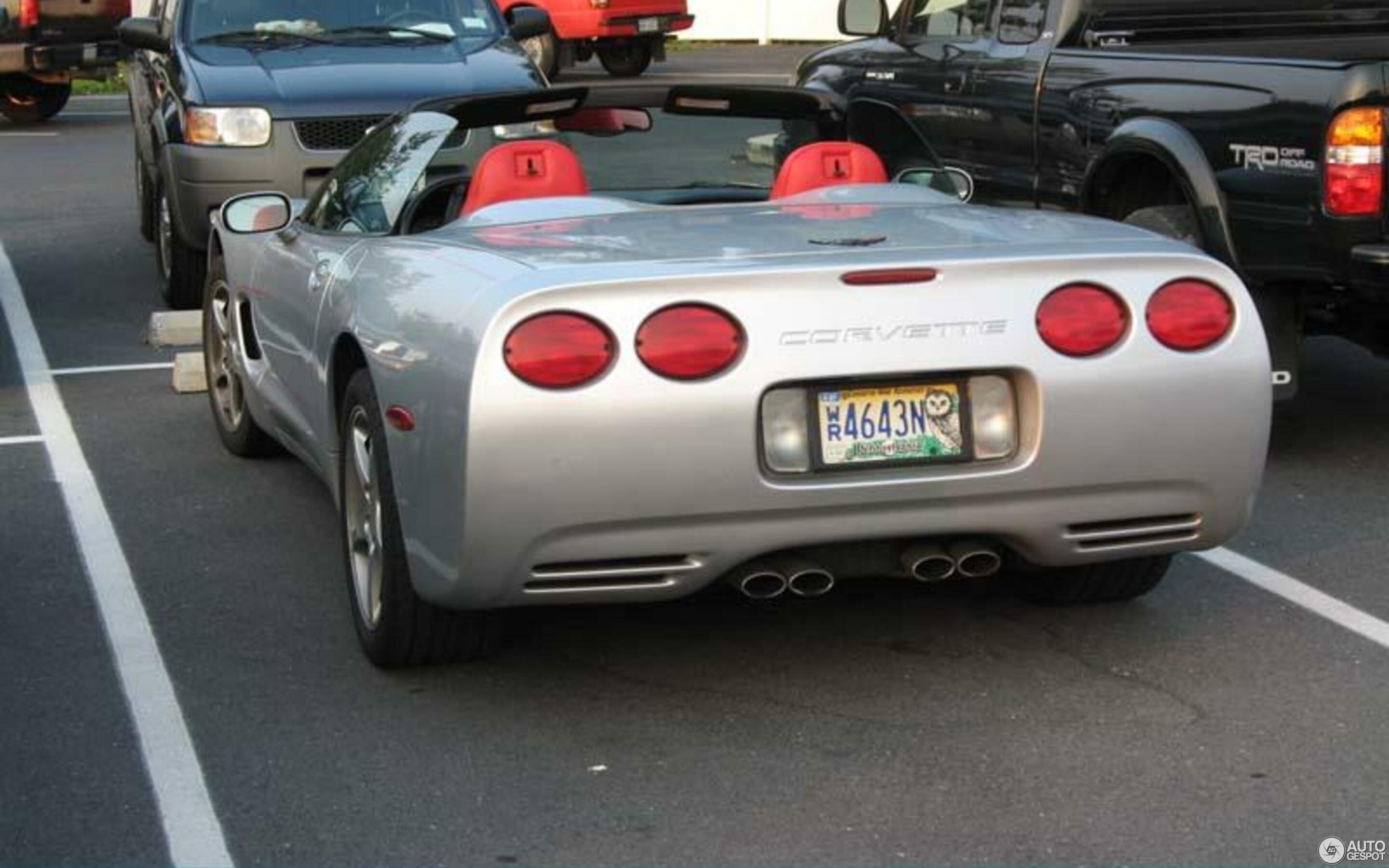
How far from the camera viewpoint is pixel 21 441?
8555 mm

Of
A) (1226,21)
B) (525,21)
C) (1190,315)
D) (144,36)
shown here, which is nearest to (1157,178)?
(1226,21)

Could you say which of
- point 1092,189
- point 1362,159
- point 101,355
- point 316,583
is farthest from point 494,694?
point 101,355

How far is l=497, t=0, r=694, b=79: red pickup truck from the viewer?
27594 millimetres

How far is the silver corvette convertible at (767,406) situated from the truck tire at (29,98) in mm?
18224

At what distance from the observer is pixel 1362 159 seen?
7.21 m

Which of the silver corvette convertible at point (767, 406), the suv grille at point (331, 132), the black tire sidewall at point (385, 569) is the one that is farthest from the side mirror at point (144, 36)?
the black tire sidewall at point (385, 569)

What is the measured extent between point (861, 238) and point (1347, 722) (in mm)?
1544

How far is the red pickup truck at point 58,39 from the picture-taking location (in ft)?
71.3

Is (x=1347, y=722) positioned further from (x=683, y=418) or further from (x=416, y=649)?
(x=416, y=649)

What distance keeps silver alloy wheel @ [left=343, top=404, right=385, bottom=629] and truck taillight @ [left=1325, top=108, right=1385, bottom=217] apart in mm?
3307

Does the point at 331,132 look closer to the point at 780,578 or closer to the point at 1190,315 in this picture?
the point at 780,578

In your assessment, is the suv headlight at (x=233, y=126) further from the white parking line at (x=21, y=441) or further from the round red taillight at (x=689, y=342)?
the round red taillight at (x=689, y=342)

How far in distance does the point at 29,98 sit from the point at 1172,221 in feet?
56.6
